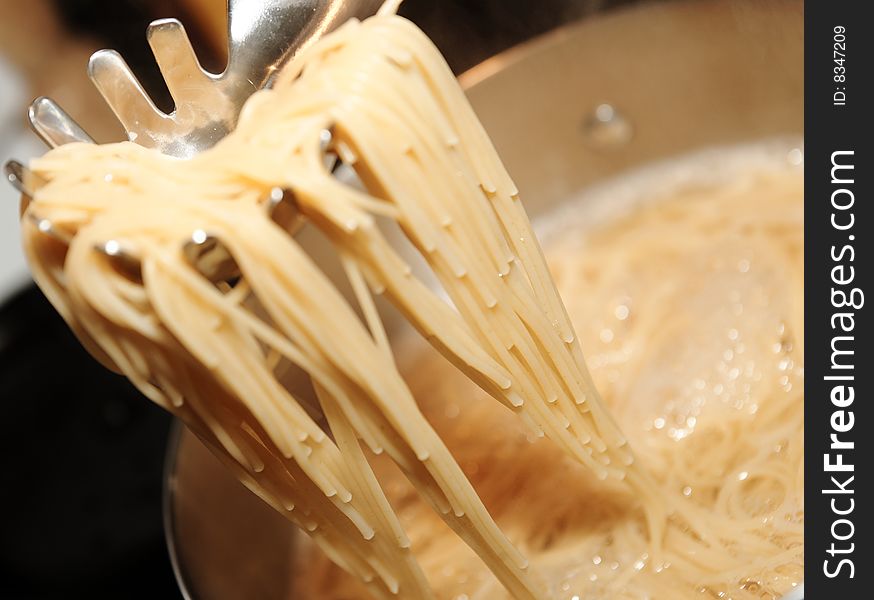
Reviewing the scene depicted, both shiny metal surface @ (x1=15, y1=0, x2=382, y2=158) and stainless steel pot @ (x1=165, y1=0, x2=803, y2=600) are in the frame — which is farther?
stainless steel pot @ (x1=165, y1=0, x2=803, y2=600)

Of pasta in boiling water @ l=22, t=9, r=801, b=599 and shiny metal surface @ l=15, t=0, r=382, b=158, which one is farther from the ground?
shiny metal surface @ l=15, t=0, r=382, b=158

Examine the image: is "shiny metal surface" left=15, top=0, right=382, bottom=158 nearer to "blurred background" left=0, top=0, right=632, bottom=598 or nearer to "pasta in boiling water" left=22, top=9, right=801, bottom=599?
"pasta in boiling water" left=22, top=9, right=801, bottom=599

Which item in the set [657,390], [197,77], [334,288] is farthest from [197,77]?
[657,390]

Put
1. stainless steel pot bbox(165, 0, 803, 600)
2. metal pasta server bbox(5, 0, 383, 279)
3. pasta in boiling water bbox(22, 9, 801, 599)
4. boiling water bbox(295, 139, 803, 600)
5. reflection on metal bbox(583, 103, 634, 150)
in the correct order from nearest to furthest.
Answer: pasta in boiling water bbox(22, 9, 801, 599)
metal pasta server bbox(5, 0, 383, 279)
boiling water bbox(295, 139, 803, 600)
stainless steel pot bbox(165, 0, 803, 600)
reflection on metal bbox(583, 103, 634, 150)

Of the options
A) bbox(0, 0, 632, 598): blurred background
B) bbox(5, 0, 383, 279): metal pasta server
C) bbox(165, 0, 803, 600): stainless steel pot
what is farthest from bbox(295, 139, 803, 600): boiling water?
bbox(5, 0, 383, 279): metal pasta server

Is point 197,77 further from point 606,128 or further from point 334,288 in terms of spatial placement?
point 606,128

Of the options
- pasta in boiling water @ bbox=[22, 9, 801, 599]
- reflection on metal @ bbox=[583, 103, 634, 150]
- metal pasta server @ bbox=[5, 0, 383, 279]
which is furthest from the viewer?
reflection on metal @ bbox=[583, 103, 634, 150]
